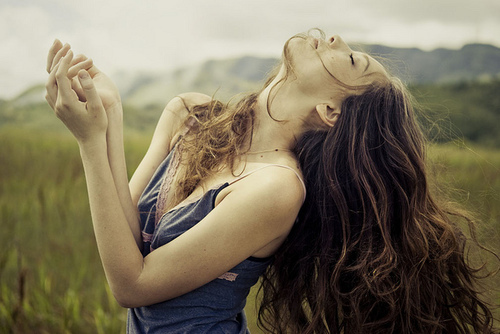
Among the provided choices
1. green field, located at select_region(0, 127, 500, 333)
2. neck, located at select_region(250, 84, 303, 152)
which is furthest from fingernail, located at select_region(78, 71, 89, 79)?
green field, located at select_region(0, 127, 500, 333)

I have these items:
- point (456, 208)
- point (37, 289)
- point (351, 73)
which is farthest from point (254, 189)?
point (37, 289)

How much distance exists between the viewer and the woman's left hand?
4.33ft

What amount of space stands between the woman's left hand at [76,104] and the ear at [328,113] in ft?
2.48

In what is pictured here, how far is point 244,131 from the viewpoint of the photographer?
1.76 metres

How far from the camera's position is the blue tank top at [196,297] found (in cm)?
148

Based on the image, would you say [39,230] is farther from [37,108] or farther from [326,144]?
[37,108]

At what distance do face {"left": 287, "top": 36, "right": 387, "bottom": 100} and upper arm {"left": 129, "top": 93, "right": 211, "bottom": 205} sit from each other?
463 millimetres

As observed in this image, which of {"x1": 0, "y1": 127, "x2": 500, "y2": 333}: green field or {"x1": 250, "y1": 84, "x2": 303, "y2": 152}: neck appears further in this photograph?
{"x1": 0, "y1": 127, "x2": 500, "y2": 333}: green field

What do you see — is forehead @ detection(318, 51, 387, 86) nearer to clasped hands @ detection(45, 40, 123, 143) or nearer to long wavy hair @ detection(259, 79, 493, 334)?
long wavy hair @ detection(259, 79, 493, 334)

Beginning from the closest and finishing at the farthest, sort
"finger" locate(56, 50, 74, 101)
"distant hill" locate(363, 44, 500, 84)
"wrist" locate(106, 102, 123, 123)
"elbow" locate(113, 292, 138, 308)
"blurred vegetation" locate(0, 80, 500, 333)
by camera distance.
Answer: "finger" locate(56, 50, 74, 101), "elbow" locate(113, 292, 138, 308), "wrist" locate(106, 102, 123, 123), "blurred vegetation" locate(0, 80, 500, 333), "distant hill" locate(363, 44, 500, 84)

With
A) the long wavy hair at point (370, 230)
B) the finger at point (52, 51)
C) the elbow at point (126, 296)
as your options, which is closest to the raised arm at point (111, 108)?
the finger at point (52, 51)

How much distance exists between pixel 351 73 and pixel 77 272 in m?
2.48

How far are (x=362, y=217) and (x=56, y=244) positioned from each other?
2532 millimetres

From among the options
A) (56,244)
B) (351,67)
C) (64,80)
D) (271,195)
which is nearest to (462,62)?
(56,244)
